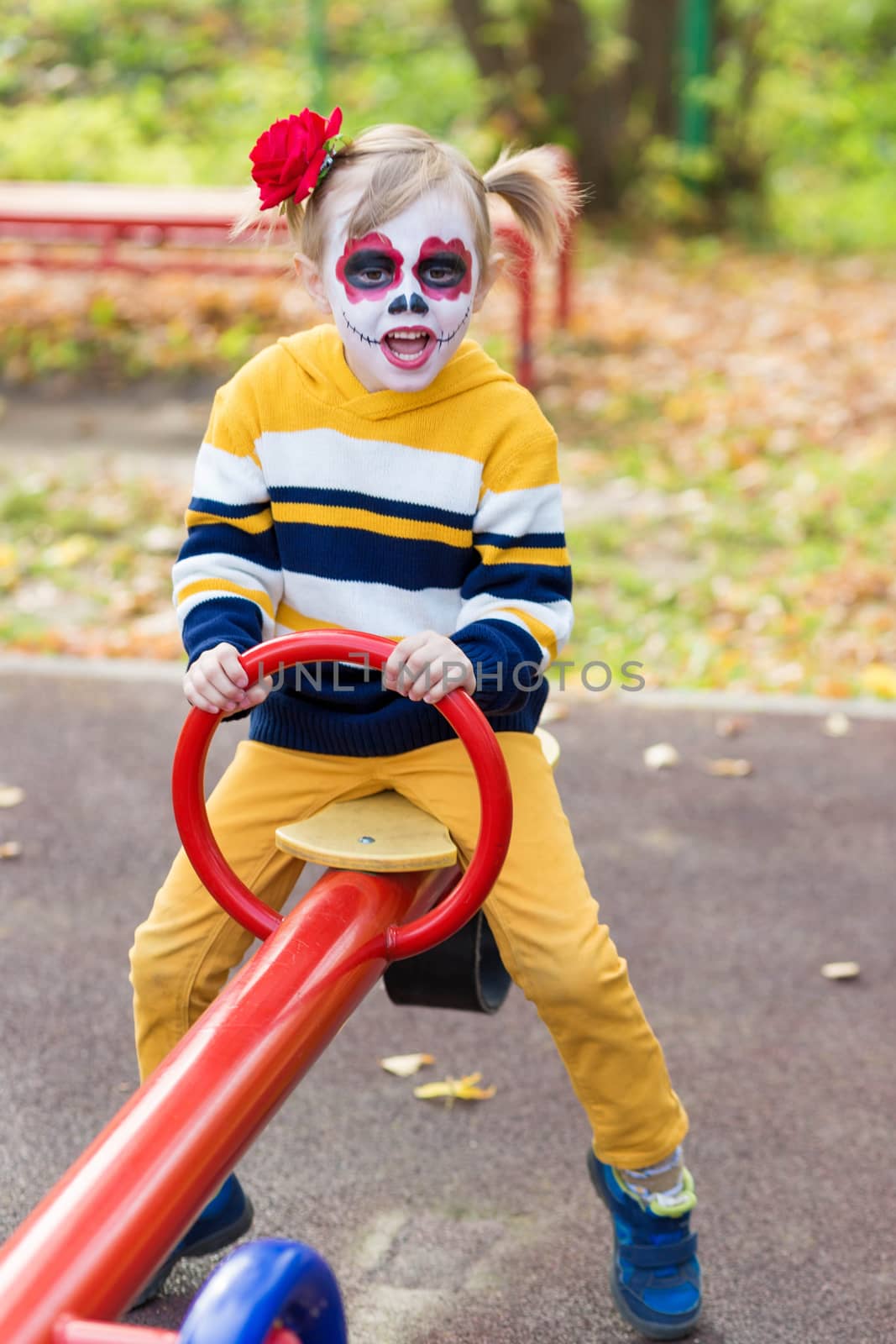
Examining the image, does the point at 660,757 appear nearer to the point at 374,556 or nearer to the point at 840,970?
the point at 840,970

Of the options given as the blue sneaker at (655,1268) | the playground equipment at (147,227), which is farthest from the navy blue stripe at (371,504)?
the playground equipment at (147,227)

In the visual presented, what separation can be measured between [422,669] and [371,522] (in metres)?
0.36

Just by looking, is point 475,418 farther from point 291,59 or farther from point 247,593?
point 291,59

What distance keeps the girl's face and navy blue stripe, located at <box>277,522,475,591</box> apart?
7.8 inches

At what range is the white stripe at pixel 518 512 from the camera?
6.52 feet

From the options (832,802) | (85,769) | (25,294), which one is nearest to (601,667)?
(832,802)

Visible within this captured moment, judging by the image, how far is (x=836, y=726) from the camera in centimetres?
390

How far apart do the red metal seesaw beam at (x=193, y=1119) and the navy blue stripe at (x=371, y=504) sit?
1.52 feet

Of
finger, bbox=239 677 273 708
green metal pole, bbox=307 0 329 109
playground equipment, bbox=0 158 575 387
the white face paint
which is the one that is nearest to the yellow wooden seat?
finger, bbox=239 677 273 708

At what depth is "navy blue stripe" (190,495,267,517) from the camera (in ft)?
6.71

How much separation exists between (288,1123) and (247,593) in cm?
95

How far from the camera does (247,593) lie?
2041 mm

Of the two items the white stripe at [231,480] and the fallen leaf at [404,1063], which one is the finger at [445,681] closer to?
the white stripe at [231,480]

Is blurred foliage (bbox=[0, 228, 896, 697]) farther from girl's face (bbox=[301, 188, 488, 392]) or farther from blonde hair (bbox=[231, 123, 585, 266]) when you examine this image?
girl's face (bbox=[301, 188, 488, 392])
